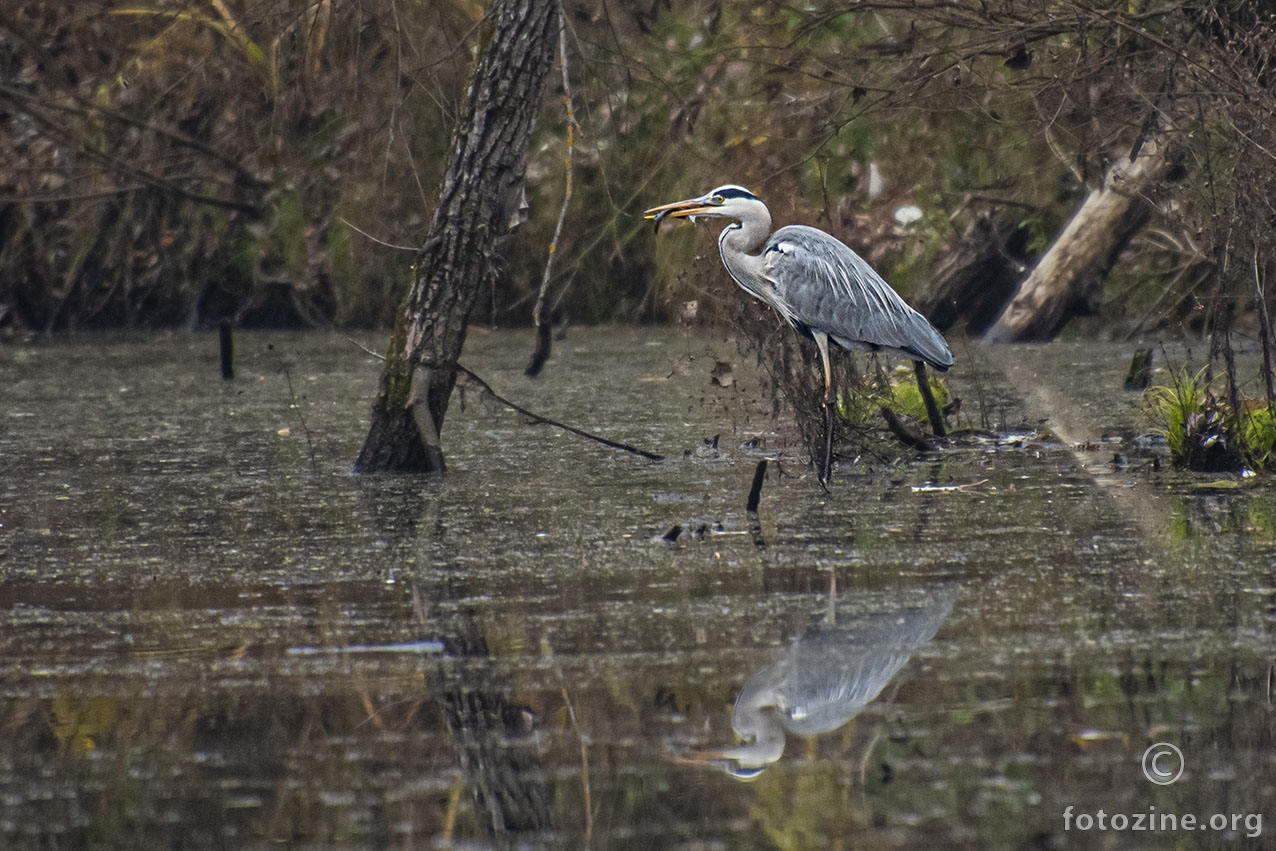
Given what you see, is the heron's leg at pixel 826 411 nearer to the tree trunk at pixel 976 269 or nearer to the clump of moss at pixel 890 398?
the clump of moss at pixel 890 398

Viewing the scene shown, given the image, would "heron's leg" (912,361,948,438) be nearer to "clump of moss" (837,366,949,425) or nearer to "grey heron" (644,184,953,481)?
"clump of moss" (837,366,949,425)

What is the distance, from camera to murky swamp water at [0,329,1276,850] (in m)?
3.02

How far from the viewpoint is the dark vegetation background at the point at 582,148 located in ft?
32.7

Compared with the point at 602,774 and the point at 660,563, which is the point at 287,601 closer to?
the point at 660,563

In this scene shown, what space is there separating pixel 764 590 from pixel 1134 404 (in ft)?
16.1

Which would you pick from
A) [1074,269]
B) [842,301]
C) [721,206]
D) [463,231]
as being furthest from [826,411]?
[1074,269]

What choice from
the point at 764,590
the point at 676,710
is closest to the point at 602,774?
the point at 676,710

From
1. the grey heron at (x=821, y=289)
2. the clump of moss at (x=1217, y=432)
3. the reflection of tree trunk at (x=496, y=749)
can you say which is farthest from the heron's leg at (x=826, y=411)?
the reflection of tree trunk at (x=496, y=749)

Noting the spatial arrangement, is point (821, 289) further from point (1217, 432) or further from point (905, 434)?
point (1217, 432)

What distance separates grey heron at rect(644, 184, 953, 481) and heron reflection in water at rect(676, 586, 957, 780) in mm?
2547

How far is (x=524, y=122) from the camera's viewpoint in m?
7.02

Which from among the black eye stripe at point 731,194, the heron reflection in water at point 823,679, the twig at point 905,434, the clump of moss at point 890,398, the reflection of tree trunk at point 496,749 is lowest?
the reflection of tree trunk at point 496,749

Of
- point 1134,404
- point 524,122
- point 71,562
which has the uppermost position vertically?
point 524,122

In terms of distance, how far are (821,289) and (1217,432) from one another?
1.53 metres
